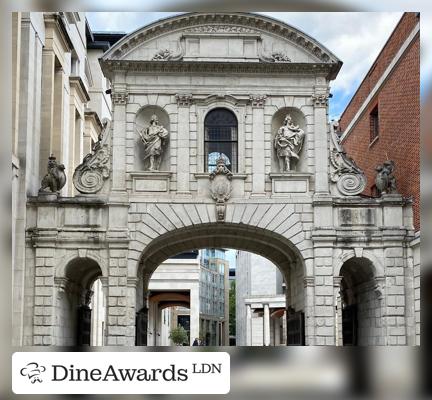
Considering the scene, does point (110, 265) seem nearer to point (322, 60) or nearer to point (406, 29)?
point (322, 60)

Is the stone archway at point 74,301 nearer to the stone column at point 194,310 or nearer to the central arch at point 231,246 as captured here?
the central arch at point 231,246

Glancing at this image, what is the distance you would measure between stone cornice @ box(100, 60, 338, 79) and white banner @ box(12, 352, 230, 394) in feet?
34.7

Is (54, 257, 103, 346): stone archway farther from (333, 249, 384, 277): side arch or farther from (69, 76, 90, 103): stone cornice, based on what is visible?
(69, 76, 90, 103): stone cornice

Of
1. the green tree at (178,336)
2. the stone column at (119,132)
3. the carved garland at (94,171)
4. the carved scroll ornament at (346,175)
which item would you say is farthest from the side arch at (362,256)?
the green tree at (178,336)

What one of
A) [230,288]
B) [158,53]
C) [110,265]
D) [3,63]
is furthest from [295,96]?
[230,288]

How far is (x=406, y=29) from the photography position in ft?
99.2

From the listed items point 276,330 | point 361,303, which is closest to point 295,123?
point 361,303

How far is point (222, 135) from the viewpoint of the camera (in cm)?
2919

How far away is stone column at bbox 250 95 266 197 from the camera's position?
2862cm

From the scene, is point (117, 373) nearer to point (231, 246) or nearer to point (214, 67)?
point (214, 67)

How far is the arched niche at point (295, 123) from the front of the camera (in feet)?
95.2

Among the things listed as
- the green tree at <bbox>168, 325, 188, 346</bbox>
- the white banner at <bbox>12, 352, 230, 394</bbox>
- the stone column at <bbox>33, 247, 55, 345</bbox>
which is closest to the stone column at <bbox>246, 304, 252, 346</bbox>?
the green tree at <bbox>168, 325, 188, 346</bbox>

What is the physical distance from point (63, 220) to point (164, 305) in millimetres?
42438

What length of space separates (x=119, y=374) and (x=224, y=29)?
Answer: 1257 cm
